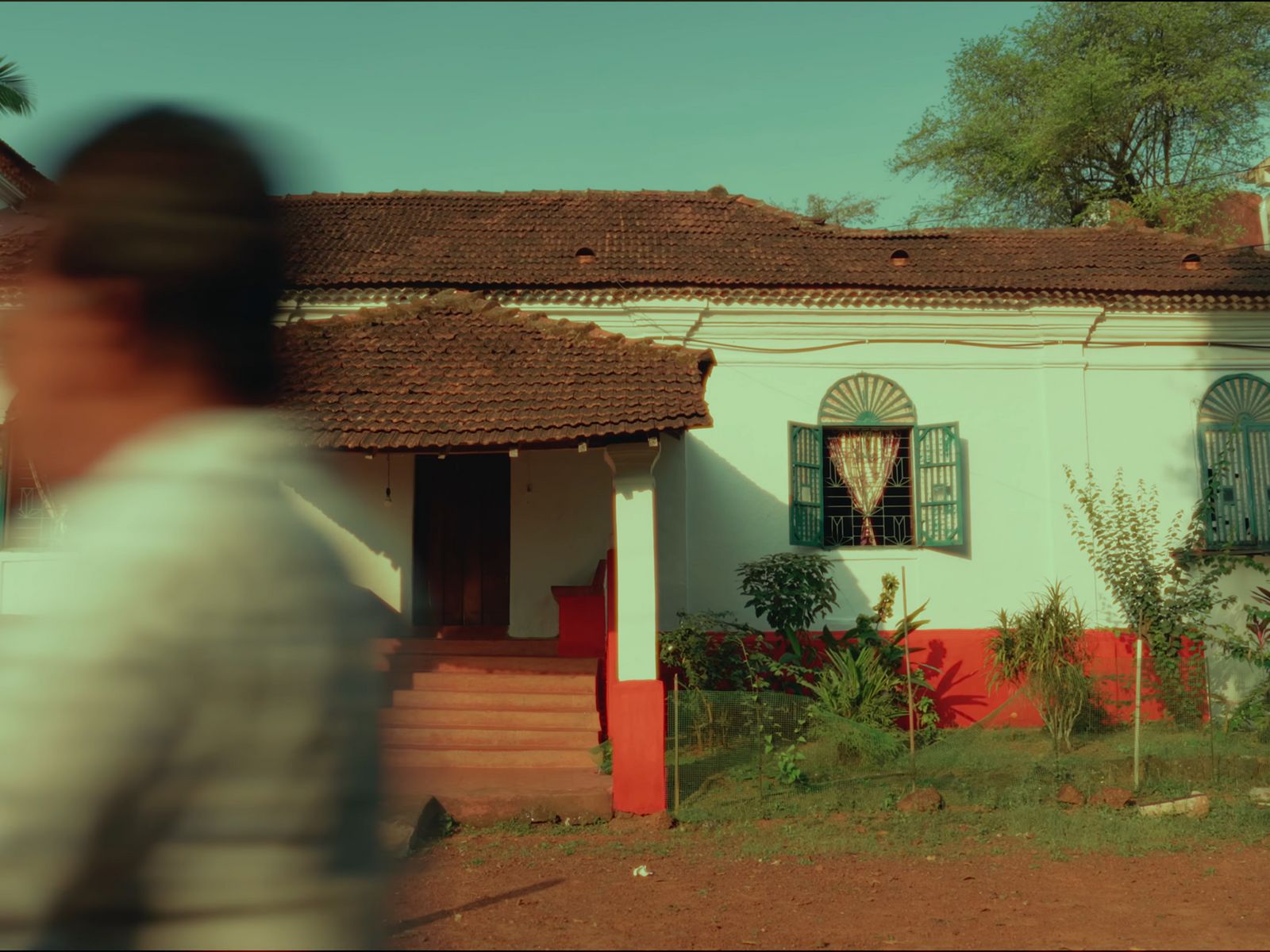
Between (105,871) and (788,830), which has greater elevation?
(105,871)

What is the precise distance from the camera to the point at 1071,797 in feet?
27.5

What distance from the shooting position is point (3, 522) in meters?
11.2

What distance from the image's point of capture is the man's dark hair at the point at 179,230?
4.71ft

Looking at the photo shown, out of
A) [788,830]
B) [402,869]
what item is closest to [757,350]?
[788,830]

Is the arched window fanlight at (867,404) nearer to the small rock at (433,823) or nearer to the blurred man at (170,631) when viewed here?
the small rock at (433,823)

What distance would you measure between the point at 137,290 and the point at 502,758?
819cm

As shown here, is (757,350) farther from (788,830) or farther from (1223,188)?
(1223,188)

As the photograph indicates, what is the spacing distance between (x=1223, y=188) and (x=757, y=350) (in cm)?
1178

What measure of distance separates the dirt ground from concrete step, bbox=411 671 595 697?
7.28 feet

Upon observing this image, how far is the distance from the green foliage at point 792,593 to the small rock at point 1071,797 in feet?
8.67

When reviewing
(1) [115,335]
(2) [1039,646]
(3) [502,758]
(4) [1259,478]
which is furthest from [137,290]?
(4) [1259,478]

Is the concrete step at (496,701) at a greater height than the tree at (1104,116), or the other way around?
the tree at (1104,116)

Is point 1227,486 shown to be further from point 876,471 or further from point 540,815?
point 540,815

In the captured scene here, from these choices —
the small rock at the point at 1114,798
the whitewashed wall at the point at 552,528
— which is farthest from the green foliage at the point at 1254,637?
the whitewashed wall at the point at 552,528
